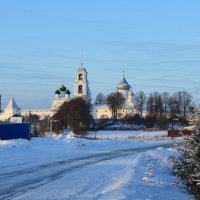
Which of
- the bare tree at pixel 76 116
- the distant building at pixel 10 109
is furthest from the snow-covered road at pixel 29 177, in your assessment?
the distant building at pixel 10 109

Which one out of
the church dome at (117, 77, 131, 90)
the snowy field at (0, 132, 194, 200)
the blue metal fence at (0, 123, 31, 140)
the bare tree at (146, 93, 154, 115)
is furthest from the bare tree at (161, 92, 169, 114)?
the snowy field at (0, 132, 194, 200)

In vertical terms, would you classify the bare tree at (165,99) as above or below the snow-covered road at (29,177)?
above

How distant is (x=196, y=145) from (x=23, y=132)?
4769 centimetres

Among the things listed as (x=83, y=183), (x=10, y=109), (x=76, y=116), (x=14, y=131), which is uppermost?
(x=10, y=109)

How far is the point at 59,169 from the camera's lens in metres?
24.9

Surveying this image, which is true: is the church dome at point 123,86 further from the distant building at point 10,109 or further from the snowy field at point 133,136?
the snowy field at point 133,136

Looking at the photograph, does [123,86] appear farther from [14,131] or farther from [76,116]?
[14,131]

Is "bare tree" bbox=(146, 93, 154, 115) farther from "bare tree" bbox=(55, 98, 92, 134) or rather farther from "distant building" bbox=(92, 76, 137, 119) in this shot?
"bare tree" bbox=(55, 98, 92, 134)

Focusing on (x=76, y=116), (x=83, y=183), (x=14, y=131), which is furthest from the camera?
(x=76, y=116)

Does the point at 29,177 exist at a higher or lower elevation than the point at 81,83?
lower

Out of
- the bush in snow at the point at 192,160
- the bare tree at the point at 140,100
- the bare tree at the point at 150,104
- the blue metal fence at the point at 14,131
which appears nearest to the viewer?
the bush in snow at the point at 192,160

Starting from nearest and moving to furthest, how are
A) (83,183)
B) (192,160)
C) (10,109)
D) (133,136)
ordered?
(192,160) → (83,183) → (133,136) → (10,109)

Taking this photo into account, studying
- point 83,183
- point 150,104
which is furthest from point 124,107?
point 83,183

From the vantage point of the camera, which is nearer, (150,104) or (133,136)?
(133,136)
